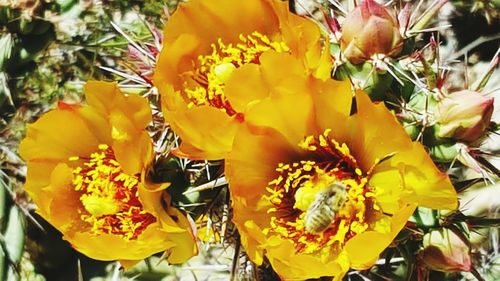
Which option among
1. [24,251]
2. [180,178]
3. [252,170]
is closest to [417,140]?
[252,170]

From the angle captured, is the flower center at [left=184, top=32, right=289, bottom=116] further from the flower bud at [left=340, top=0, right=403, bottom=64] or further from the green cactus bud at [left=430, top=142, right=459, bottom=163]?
the green cactus bud at [left=430, top=142, right=459, bottom=163]

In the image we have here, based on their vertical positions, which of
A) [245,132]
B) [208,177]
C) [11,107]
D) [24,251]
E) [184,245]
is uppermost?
[245,132]

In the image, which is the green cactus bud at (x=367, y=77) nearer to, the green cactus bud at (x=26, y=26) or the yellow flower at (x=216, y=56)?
the yellow flower at (x=216, y=56)

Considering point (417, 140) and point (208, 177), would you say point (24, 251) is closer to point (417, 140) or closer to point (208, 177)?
point (208, 177)

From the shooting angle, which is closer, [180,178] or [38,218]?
[180,178]

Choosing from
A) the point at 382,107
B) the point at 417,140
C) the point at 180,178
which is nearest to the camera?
the point at 382,107

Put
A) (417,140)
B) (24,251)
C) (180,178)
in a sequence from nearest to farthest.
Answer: (417,140), (180,178), (24,251)

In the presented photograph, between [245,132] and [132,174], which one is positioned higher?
[245,132]

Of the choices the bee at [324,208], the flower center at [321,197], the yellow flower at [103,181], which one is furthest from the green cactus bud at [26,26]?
the bee at [324,208]

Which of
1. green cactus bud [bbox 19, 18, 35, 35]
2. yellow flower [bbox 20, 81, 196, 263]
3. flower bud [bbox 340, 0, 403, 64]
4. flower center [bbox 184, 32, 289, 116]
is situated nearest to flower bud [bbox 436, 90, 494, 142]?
flower bud [bbox 340, 0, 403, 64]
